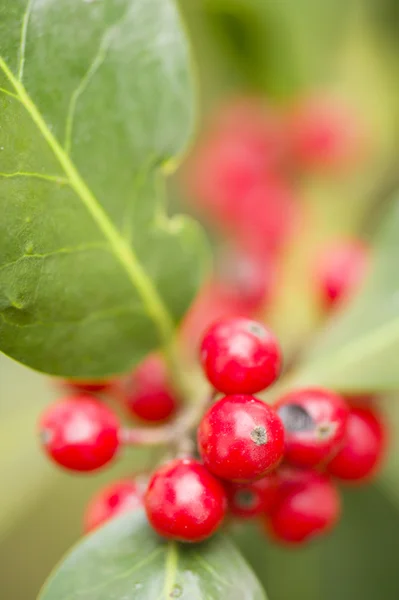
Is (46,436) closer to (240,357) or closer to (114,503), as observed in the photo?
(114,503)

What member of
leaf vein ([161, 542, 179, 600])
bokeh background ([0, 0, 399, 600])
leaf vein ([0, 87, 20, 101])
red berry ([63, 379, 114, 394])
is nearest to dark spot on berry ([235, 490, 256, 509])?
leaf vein ([161, 542, 179, 600])

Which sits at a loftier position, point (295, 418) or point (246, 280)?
point (295, 418)

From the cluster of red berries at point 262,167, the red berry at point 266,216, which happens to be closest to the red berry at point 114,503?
the cluster of red berries at point 262,167

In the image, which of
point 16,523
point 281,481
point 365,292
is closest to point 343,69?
point 365,292

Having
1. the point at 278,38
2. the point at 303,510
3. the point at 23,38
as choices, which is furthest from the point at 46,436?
the point at 278,38

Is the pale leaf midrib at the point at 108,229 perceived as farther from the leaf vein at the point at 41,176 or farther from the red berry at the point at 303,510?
the red berry at the point at 303,510

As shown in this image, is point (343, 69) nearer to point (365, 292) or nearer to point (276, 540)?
point (365, 292)

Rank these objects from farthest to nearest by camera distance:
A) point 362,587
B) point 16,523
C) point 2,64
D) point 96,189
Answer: point 16,523
point 362,587
point 96,189
point 2,64
